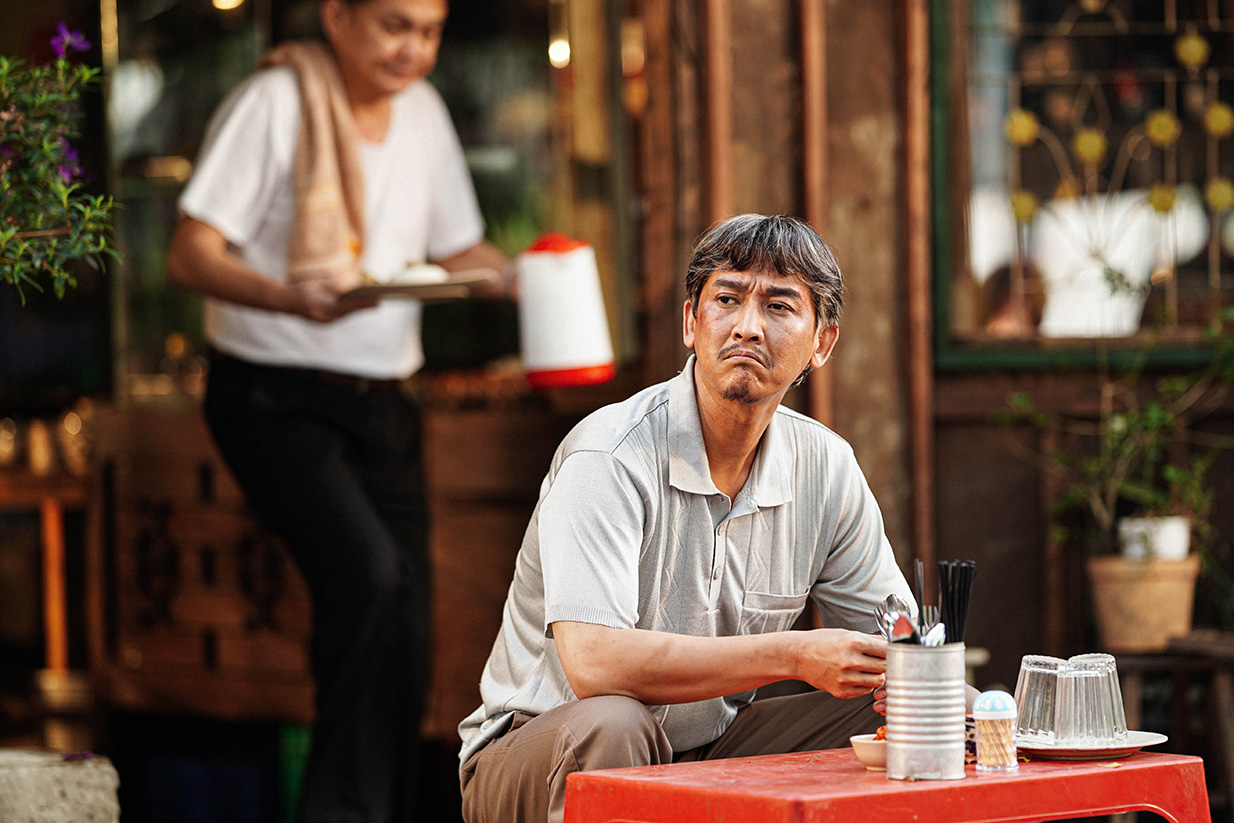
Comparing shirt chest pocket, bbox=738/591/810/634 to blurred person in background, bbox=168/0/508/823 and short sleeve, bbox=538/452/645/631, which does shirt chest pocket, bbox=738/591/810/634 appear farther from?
blurred person in background, bbox=168/0/508/823

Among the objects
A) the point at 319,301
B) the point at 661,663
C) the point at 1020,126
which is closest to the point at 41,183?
the point at 319,301

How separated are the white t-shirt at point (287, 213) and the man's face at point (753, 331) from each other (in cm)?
155

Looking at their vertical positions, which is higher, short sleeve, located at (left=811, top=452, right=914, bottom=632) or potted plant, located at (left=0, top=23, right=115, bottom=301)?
potted plant, located at (left=0, top=23, right=115, bottom=301)

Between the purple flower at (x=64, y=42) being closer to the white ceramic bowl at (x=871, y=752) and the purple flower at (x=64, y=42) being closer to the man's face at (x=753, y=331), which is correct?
the man's face at (x=753, y=331)

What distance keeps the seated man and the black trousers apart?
3.09ft

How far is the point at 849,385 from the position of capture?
4086 millimetres

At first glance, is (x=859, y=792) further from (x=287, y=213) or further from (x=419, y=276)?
(x=287, y=213)

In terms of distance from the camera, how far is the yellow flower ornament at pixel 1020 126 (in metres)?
4.26

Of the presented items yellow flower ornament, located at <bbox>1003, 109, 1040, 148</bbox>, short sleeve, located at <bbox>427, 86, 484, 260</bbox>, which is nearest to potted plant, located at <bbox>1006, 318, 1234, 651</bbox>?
yellow flower ornament, located at <bbox>1003, 109, 1040, 148</bbox>

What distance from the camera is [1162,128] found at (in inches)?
168

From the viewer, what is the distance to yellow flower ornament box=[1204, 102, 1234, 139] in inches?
168

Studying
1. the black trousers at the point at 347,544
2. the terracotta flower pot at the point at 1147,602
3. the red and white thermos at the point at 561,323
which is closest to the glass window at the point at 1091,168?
the terracotta flower pot at the point at 1147,602

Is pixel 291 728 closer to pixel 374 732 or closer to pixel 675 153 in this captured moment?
pixel 374 732

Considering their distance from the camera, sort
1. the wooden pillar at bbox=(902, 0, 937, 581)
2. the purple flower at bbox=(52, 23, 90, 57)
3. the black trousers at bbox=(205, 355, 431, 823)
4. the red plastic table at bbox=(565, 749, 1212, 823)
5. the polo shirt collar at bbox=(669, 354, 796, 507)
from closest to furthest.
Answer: the red plastic table at bbox=(565, 749, 1212, 823)
the polo shirt collar at bbox=(669, 354, 796, 507)
the purple flower at bbox=(52, 23, 90, 57)
the black trousers at bbox=(205, 355, 431, 823)
the wooden pillar at bbox=(902, 0, 937, 581)
